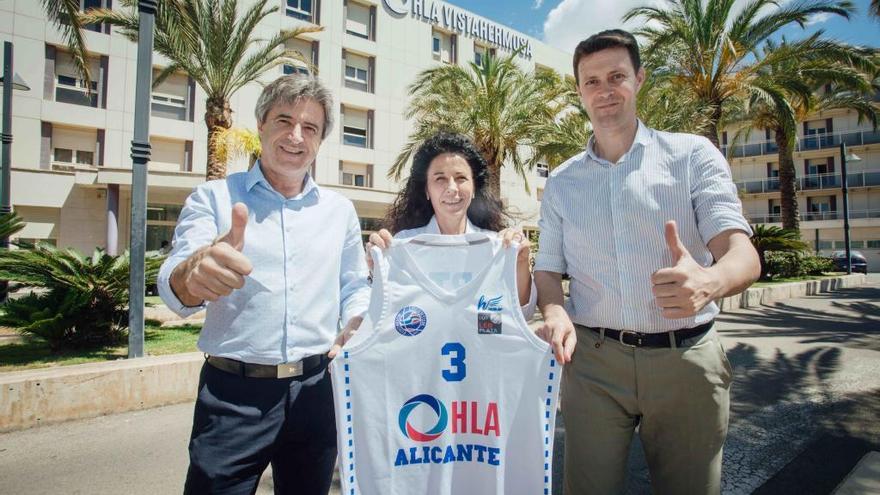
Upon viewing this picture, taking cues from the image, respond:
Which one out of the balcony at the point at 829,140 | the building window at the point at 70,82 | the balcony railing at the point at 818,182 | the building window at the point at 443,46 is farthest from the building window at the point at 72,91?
the balcony railing at the point at 818,182

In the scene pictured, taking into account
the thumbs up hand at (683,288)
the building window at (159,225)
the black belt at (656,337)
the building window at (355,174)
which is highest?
the building window at (355,174)

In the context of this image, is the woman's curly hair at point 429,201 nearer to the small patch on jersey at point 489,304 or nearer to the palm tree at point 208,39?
the small patch on jersey at point 489,304

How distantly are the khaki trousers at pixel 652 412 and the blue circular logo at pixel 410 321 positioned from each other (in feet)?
2.57

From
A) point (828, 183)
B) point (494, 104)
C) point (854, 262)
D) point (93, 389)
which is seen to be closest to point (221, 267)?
point (93, 389)

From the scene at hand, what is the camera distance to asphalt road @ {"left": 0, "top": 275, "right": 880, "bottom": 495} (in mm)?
3439

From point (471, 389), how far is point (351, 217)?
1.07 m

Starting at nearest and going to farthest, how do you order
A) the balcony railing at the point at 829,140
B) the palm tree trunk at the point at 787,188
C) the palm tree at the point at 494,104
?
the palm tree at the point at 494,104, the palm tree trunk at the point at 787,188, the balcony railing at the point at 829,140

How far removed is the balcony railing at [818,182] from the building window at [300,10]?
3772 centimetres

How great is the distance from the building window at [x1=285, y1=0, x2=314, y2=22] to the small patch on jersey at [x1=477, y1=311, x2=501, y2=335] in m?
28.5

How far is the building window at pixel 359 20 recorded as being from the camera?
27750 mm

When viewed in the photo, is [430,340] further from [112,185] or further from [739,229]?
[112,185]

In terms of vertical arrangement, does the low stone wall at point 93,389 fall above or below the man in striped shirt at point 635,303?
below

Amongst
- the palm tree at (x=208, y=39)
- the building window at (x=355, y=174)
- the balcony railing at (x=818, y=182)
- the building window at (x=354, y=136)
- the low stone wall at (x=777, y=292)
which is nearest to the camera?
the palm tree at (x=208, y=39)

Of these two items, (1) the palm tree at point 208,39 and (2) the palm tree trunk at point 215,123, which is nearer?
(1) the palm tree at point 208,39
